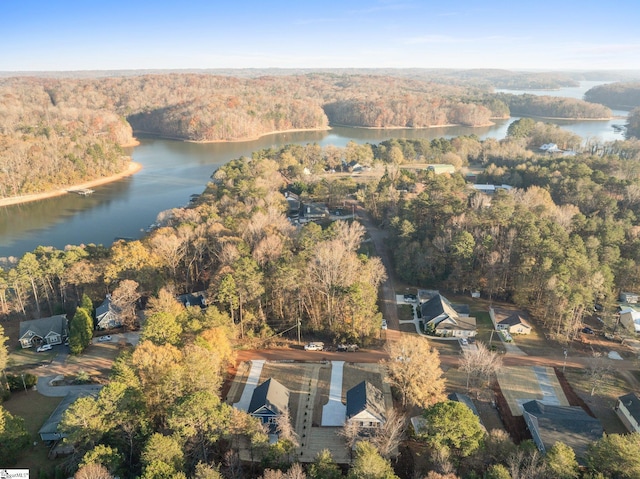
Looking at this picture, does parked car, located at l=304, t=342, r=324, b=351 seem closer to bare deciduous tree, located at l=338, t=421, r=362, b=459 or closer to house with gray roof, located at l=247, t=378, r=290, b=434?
house with gray roof, located at l=247, t=378, r=290, b=434

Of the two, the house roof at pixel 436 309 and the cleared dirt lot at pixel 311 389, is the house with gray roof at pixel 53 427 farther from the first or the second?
the house roof at pixel 436 309

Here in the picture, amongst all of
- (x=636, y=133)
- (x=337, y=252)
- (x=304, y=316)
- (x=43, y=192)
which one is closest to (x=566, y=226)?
(x=337, y=252)

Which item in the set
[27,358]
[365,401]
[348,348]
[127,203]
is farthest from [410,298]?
[127,203]

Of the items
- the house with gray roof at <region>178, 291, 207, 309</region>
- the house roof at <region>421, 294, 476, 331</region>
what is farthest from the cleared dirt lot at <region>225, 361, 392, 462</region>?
the house with gray roof at <region>178, 291, 207, 309</region>

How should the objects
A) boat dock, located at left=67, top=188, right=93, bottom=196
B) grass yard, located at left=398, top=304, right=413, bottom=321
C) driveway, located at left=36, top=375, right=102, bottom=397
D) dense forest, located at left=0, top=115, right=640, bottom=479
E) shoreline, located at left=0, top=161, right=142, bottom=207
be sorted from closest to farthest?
dense forest, located at left=0, top=115, right=640, bottom=479, driveway, located at left=36, top=375, right=102, bottom=397, grass yard, located at left=398, top=304, right=413, bottom=321, shoreline, located at left=0, top=161, right=142, bottom=207, boat dock, located at left=67, top=188, right=93, bottom=196

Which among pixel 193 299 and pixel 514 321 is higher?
pixel 193 299

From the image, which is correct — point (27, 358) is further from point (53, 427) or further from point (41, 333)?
point (53, 427)
